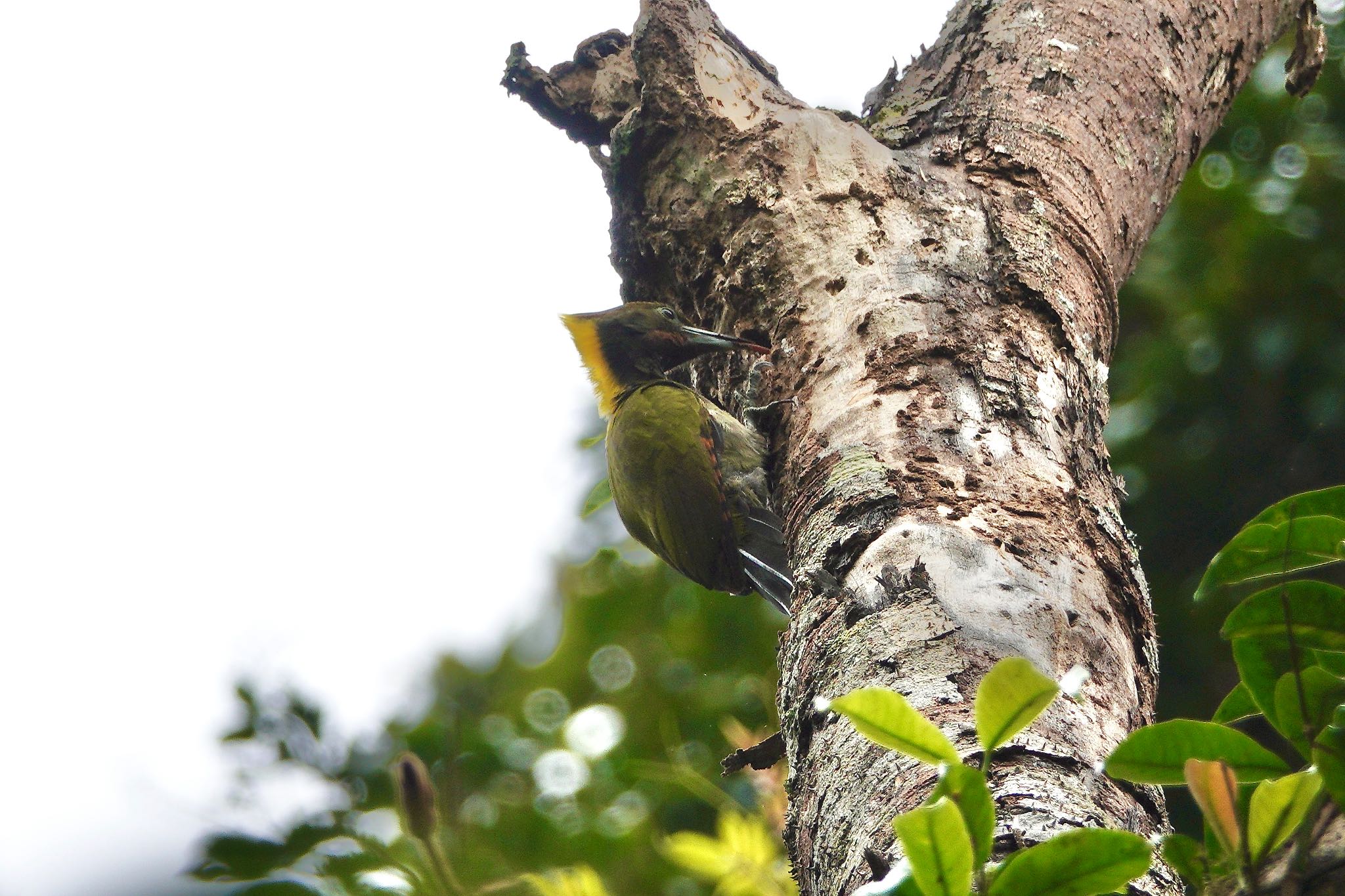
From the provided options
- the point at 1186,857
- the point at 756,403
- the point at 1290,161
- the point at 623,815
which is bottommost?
the point at 623,815

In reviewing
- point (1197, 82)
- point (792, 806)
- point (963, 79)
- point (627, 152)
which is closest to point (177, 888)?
point (792, 806)

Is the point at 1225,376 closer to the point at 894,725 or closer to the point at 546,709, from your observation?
the point at 546,709

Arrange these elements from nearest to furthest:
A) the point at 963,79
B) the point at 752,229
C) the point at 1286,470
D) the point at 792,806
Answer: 1. the point at 792,806
2. the point at 752,229
3. the point at 963,79
4. the point at 1286,470

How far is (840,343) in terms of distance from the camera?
2098 millimetres

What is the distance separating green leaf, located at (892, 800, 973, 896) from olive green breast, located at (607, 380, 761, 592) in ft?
7.18

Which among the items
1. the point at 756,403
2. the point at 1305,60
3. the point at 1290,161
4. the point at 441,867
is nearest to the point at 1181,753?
the point at 441,867

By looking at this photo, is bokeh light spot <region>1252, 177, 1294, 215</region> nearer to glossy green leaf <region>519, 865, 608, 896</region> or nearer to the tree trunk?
the tree trunk

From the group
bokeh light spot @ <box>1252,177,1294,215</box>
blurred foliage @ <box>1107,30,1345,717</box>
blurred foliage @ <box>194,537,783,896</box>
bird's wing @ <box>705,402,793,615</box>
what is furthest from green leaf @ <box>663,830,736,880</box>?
bokeh light spot @ <box>1252,177,1294,215</box>

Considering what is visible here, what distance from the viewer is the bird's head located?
10.2 feet

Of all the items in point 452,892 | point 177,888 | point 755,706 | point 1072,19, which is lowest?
point 755,706

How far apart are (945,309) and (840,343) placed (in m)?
0.20

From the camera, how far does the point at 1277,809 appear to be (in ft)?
2.57

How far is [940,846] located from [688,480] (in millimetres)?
2421

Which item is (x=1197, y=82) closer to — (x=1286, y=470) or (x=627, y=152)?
(x=1286, y=470)
